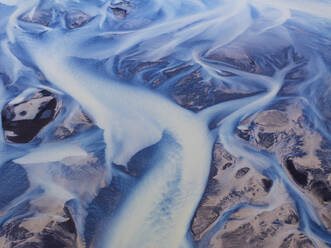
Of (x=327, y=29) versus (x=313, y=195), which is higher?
(x=327, y=29)

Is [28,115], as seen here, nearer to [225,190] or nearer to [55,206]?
[55,206]

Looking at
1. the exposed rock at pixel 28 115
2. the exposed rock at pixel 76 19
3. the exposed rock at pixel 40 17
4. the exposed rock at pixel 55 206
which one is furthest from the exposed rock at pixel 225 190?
the exposed rock at pixel 40 17

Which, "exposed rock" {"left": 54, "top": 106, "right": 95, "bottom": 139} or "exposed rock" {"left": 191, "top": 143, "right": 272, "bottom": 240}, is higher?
"exposed rock" {"left": 54, "top": 106, "right": 95, "bottom": 139}

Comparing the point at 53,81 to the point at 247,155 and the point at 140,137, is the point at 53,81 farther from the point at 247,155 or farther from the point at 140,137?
the point at 247,155

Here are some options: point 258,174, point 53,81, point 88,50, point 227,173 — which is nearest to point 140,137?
point 227,173

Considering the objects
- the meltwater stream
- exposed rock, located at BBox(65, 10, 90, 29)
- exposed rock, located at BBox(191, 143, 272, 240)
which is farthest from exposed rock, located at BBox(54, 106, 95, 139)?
exposed rock, located at BBox(65, 10, 90, 29)

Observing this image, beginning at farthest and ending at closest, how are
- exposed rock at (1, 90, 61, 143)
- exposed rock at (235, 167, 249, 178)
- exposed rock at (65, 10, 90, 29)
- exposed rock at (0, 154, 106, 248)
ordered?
exposed rock at (65, 10, 90, 29), exposed rock at (1, 90, 61, 143), exposed rock at (235, 167, 249, 178), exposed rock at (0, 154, 106, 248)

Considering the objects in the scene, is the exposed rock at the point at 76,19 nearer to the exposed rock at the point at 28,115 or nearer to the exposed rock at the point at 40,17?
the exposed rock at the point at 40,17

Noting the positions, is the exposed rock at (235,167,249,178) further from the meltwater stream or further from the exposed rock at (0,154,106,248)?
the exposed rock at (0,154,106,248)
